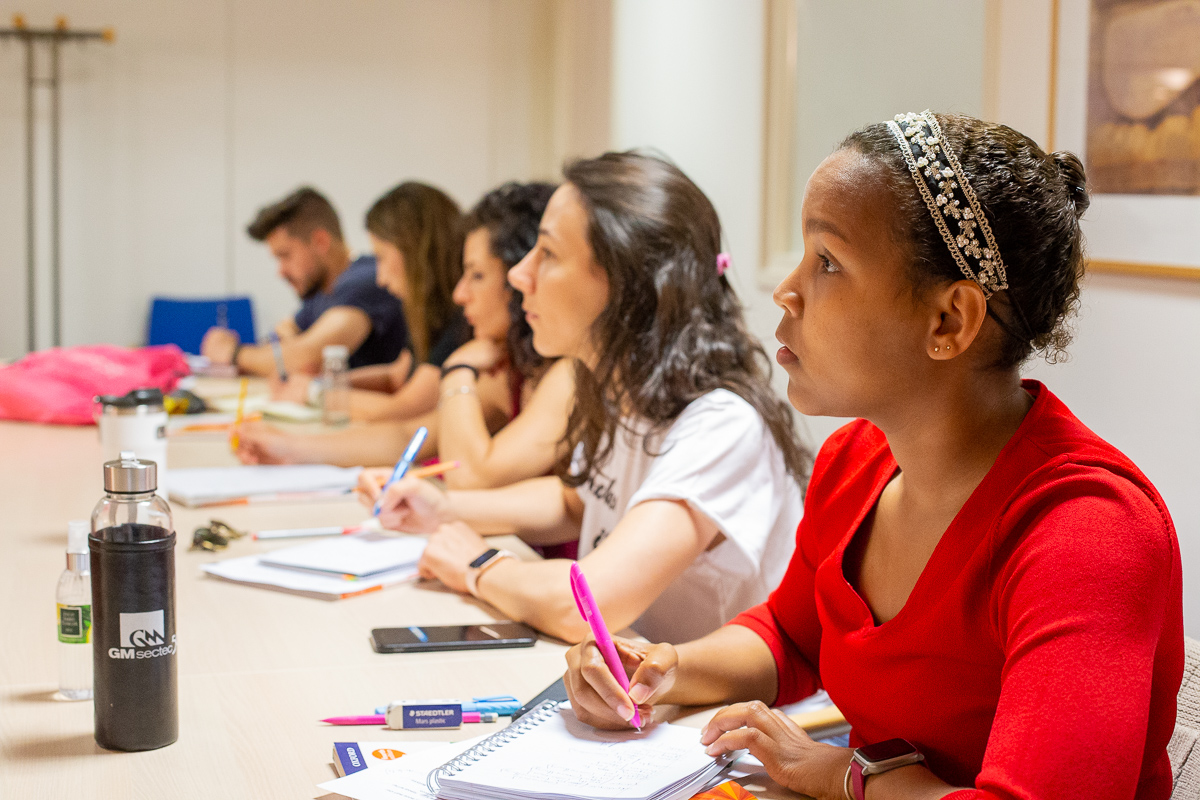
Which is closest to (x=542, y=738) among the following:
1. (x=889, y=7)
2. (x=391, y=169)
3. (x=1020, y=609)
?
(x=1020, y=609)

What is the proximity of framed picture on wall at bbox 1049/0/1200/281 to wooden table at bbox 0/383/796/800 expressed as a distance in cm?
88

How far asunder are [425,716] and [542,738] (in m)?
0.13

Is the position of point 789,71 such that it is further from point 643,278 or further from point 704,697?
point 704,697

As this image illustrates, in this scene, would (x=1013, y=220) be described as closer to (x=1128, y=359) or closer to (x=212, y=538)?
(x=1128, y=359)

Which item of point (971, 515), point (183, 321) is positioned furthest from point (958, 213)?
point (183, 321)

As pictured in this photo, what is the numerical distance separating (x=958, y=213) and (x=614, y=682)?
521 mm

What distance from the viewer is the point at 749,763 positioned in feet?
3.36

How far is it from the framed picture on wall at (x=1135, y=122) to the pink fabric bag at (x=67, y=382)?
7.78 feet

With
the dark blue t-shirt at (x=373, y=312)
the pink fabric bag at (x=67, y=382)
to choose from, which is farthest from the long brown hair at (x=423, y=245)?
the pink fabric bag at (x=67, y=382)

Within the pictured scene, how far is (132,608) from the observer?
0.97m

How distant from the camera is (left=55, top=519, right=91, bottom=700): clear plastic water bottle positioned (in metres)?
1.12

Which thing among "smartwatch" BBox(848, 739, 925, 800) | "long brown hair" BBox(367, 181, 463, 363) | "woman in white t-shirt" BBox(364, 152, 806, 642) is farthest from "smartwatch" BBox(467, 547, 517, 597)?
"long brown hair" BBox(367, 181, 463, 363)

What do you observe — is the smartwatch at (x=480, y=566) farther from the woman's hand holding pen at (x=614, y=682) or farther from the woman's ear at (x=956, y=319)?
the woman's ear at (x=956, y=319)

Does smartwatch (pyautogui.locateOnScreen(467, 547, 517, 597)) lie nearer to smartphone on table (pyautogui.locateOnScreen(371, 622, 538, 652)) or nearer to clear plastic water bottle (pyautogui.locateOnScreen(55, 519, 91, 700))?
smartphone on table (pyautogui.locateOnScreen(371, 622, 538, 652))
